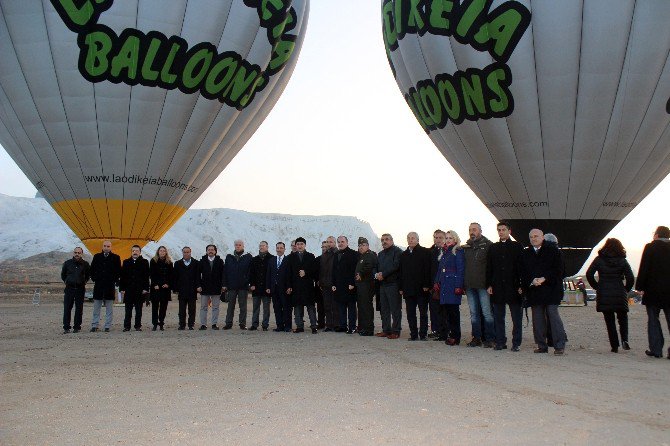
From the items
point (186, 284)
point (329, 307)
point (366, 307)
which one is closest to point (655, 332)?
point (366, 307)

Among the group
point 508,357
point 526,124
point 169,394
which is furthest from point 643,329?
point 169,394

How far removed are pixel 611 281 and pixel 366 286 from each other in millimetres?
3634

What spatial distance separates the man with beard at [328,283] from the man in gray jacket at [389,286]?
111 cm

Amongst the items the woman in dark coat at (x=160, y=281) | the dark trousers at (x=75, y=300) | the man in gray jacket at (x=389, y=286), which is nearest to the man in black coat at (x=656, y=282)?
the man in gray jacket at (x=389, y=286)

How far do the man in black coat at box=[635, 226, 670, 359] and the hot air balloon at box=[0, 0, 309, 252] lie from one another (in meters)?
9.92

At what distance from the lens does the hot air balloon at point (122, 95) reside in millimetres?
13320

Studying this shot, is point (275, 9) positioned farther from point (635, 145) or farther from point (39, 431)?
point (39, 431)

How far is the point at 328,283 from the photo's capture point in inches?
427

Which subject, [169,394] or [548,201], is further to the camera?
[548,201]

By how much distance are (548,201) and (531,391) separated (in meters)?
9.54

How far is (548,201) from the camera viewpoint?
14000 mm

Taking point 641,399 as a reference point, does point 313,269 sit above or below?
above

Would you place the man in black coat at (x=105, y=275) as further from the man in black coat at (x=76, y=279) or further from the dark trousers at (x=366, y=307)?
the dark trousers at (x=366, y=307)

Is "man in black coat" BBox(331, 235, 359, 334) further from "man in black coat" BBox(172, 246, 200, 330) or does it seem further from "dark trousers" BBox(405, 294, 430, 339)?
"man in black coat" BBox(172, 246, 200, 330)
